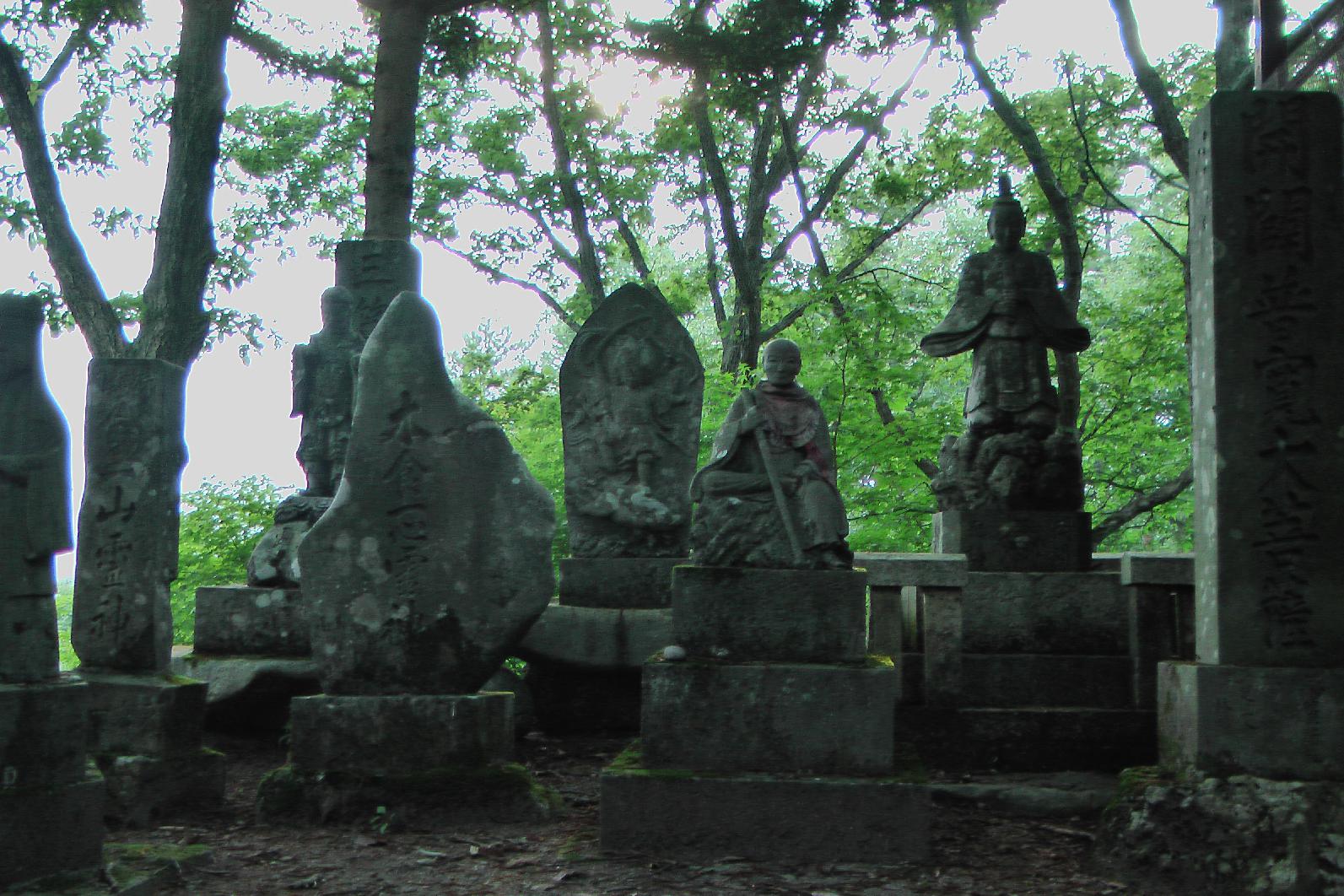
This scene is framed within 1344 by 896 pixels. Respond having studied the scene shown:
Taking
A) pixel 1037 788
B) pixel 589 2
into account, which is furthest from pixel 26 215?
pixel 1037 788

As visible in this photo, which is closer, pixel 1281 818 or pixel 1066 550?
pixel 1281 818

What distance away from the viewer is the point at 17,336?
471 cm

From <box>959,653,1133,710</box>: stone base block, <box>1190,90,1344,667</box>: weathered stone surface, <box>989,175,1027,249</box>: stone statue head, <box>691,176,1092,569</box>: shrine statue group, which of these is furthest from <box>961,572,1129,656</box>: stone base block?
<box>989,175,1027,249</box>: stone statue head

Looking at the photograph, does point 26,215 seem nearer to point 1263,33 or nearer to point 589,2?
point 589,2

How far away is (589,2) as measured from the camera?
57.2 ft

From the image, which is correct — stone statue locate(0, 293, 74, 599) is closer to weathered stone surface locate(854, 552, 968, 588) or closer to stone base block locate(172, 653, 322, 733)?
stone base block locate(172, 653, 322, 733)

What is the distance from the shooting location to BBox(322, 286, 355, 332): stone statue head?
29.8ft

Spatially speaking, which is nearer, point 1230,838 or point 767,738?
point 1230,838

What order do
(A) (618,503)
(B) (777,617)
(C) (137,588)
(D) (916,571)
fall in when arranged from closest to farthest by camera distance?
1. (B) (777,617)
2. (C) (137,588)
3. (D) (916,571)
4. (A) (618,503)

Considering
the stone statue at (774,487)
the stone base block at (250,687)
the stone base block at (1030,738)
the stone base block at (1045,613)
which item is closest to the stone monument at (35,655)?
the stone statue at (774,487)

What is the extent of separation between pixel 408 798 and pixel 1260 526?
13.1 ft

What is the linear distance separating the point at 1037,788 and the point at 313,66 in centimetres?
1244

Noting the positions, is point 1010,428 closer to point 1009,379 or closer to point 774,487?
point 1009,379

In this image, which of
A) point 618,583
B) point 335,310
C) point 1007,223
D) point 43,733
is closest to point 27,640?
point 43,733
